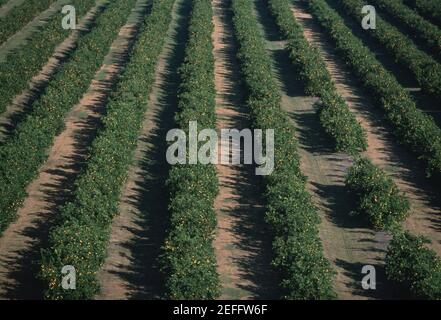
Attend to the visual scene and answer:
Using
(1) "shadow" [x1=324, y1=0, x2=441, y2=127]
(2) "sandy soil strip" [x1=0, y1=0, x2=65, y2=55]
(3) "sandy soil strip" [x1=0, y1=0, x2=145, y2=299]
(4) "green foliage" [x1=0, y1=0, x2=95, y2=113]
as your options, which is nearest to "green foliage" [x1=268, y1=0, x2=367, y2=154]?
(1) "shadow" [x1=324, y1=0, x2=441, y2=127]

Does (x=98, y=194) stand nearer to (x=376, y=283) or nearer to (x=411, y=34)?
(x=376, y=283)

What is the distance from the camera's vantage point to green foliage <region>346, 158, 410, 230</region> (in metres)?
19.7

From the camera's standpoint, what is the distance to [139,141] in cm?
2597

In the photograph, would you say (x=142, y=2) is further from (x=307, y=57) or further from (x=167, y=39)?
(x=307, y=57)

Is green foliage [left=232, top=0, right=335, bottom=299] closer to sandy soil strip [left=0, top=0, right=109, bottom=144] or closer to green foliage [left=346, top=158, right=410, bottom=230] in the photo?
green foliage [left=346, top=158, right=410, bottom=230]

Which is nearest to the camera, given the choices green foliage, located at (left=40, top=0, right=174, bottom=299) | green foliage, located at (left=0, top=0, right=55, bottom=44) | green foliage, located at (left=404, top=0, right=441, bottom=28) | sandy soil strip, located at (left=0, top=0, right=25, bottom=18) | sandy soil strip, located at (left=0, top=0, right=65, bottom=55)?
green foliage, located at (left=40, top=0, right=174, bottom=299)

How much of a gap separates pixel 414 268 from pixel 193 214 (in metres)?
8.21

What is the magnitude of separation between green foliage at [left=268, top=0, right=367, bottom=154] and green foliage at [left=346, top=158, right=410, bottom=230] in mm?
3865

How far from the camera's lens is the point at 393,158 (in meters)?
24.9

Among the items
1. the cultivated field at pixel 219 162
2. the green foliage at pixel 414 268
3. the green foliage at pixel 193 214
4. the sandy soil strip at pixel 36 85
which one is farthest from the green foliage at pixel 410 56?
the sandy soil strip at pixel 36 85

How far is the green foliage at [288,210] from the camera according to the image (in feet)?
53.1

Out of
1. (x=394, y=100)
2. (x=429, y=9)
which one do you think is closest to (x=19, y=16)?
(x=394, y=100)
